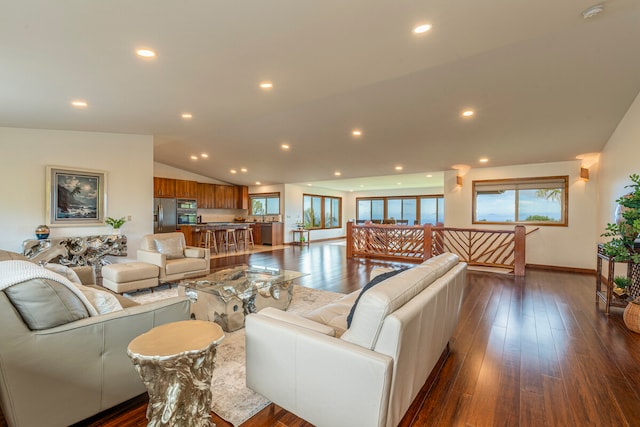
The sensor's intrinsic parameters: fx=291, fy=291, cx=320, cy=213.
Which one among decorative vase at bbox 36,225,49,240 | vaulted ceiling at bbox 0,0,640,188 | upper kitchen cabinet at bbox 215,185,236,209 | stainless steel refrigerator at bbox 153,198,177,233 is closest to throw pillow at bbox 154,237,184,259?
decorative vase at bbox 36,225,49,240

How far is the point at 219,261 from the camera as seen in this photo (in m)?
7.28

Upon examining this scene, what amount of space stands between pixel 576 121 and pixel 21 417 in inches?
253

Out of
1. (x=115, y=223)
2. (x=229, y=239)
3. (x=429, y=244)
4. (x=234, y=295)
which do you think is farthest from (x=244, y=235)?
(x=234, y=295)

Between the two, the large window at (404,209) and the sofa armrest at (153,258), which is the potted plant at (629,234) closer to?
the sofa armrest at (153,258)

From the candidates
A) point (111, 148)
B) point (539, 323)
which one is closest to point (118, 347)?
point (539, 323)

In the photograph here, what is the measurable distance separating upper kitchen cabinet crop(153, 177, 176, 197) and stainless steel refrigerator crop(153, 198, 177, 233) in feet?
1.10

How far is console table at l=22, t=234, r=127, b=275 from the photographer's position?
14.4 feet

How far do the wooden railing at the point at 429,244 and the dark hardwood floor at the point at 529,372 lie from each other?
2387mm

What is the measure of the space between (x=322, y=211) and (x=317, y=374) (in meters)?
11.8

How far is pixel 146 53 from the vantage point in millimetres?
2502

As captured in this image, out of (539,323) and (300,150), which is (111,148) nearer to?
(300,150)

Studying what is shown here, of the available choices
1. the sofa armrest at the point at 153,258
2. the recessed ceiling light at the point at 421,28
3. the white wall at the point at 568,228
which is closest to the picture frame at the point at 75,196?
the sofa armrest at the point at 153,258

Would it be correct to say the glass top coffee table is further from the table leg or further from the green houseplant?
the green houseplant

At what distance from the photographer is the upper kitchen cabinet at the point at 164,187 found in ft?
29.2
